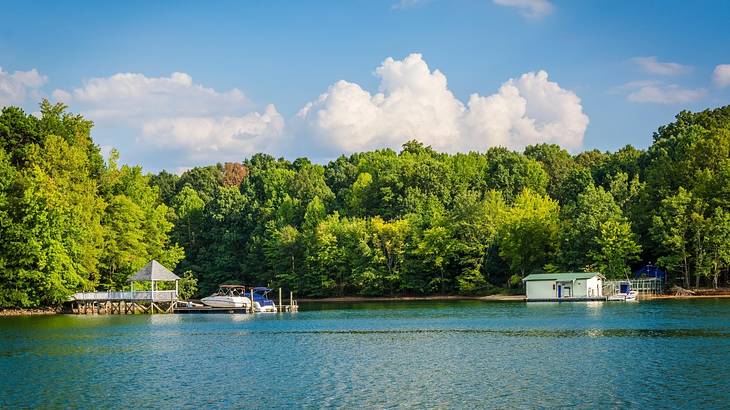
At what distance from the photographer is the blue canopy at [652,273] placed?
9731cm

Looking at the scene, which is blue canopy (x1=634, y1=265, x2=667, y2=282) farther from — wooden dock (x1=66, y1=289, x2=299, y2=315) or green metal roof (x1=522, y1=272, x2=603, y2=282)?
wooden dock (x1=66, y1=289, x2=299, y2=315)

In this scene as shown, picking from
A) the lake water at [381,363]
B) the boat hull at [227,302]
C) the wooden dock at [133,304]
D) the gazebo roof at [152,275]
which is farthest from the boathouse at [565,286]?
the gazebo roof at [152,275]

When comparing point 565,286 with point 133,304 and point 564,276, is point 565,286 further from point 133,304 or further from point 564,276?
point 133,304

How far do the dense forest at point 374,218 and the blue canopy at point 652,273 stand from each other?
51.9 inches

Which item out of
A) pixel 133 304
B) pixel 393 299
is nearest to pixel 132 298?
pixel 133 304

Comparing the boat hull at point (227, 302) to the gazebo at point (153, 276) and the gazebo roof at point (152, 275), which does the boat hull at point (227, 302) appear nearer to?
the gazebo at point (153, 276)

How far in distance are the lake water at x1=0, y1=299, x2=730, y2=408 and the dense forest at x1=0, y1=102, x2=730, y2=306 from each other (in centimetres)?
1632

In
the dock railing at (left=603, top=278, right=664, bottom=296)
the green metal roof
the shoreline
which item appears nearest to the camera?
the shoreline

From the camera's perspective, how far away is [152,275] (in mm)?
81062

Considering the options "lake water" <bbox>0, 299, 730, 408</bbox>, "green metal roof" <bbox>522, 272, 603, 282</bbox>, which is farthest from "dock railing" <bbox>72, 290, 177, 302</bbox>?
"green metal roof" <bbox>522, 272, 603, 282</bbox>

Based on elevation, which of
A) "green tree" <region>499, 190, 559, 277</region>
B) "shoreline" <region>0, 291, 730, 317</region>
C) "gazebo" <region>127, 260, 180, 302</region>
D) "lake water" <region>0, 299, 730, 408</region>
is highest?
"green tree" <region>499, 190, 559, 277</region>

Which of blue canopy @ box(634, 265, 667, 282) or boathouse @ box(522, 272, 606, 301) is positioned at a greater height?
blue canopy @ box(634, 265, 667, 282)

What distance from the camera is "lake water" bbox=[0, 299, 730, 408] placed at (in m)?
29.5

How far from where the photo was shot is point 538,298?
9288 cm
